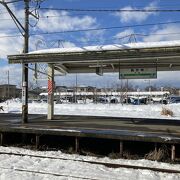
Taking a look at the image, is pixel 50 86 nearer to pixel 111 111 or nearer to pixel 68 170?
pixel 68 170

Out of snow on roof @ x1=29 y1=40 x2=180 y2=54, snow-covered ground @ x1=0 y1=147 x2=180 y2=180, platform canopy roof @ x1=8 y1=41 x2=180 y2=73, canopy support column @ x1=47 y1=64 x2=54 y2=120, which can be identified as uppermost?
snow on roof @ x1=29 y1=40 x2=180 y2=54

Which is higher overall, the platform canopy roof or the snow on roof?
the snow on roof

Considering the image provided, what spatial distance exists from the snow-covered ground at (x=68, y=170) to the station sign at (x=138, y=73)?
22.8 feet

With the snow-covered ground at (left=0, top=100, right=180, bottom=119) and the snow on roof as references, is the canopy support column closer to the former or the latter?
the snow on roof

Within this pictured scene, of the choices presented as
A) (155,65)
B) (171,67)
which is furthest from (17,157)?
(171,67)

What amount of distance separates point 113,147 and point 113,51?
4.10 metres

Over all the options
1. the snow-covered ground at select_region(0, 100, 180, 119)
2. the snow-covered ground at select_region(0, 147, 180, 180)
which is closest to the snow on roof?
the snow-covered ground at select_region(0, 147, 180, 180)

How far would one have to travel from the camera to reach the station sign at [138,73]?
1872 centimetres

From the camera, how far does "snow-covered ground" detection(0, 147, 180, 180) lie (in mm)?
10188

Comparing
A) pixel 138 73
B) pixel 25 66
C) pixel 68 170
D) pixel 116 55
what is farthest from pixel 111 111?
pixel 68 170

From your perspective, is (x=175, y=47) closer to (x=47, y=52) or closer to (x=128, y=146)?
(x=128, y=146)

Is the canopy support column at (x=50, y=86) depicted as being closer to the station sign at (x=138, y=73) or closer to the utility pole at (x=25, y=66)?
the utility pole at (x=25, y=66)

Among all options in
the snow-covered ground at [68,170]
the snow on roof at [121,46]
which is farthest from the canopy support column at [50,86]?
the snow-covered ground at [68,170]

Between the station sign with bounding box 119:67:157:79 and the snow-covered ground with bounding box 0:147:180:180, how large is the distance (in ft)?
22.8
